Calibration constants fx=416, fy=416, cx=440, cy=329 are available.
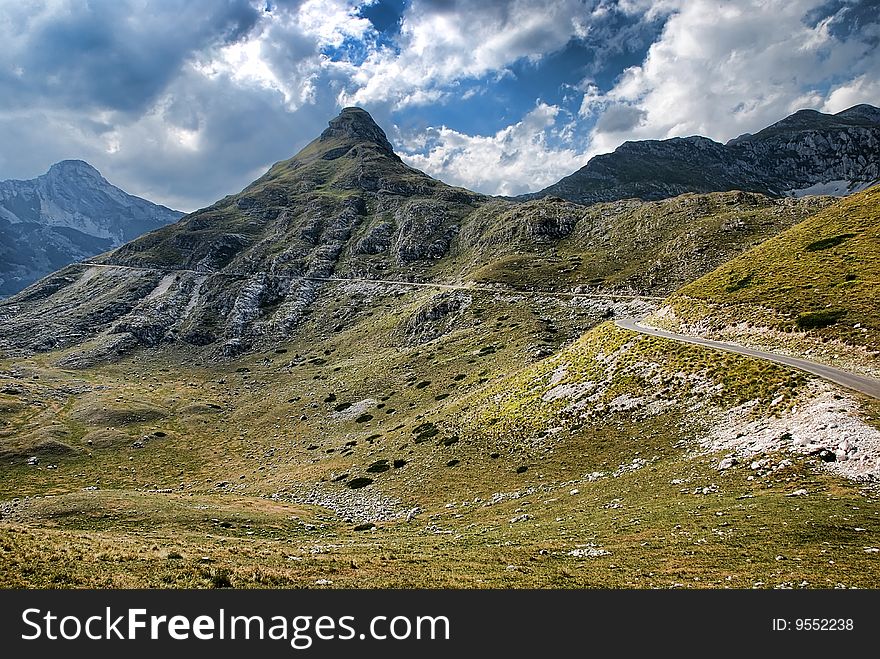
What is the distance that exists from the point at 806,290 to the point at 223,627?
64.9 m

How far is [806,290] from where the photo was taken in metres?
50.4

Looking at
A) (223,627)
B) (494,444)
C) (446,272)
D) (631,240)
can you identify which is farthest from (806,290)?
(446,272)

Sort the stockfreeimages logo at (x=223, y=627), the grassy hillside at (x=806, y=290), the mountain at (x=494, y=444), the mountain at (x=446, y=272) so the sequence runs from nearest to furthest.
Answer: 1. the stockfreeimages logo at (x=223, y=627)
2. the mountain at (x=494, y=444)
3. the grassy hillside at (x=806, y=290)
4. the mountain at (x=446, y=272)

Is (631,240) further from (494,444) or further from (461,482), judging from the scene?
(461,482)

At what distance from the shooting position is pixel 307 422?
7944 cm

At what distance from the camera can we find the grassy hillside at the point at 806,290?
1666 inches

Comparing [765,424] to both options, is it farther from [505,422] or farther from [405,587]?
[405,587]

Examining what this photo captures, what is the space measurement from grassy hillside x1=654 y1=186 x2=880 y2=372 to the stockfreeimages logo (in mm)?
45876

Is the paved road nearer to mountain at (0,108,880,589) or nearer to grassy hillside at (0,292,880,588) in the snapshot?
mountain at (0,108,880,589)

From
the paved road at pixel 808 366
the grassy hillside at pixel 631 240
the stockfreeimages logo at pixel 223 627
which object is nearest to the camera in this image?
the stockfreeimages logo at pixel 223 627

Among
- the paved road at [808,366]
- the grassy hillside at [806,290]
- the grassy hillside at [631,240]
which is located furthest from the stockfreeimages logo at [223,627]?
the grassy hillside at [631,240]

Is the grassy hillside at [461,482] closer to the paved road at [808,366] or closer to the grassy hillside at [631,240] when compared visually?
the paved road at [808,366]

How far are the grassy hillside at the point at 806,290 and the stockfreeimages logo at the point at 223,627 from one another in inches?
1806

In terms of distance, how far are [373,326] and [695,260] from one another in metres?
94.9
